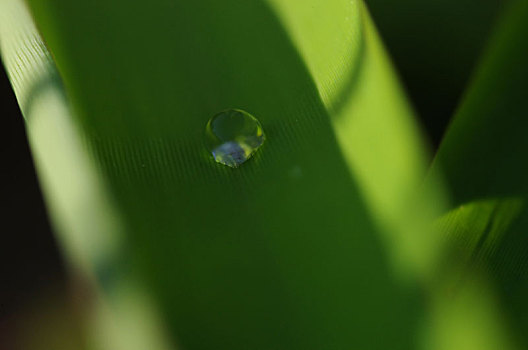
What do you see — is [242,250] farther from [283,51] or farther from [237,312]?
[283,51]

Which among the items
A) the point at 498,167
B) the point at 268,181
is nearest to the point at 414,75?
the point at 498,167

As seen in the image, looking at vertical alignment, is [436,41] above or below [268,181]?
above

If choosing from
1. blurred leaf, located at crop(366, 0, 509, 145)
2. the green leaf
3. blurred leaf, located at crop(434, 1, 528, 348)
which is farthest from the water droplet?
blurred leaf, located at crop(366, 0, 509, 145)

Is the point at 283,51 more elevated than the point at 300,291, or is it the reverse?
the point at 283,51

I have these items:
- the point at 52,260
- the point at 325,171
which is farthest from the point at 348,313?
the point at 52,260

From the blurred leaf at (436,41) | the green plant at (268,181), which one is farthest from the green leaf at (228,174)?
the blurred leaf at (436,41)

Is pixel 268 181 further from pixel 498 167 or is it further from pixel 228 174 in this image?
pixel 498 167

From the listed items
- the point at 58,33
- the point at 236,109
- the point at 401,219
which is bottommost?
the point at 401,219

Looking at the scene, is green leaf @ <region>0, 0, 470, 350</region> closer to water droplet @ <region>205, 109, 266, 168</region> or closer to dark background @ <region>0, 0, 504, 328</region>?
water droplet @ <region>205, 109, 266, 168</region>
